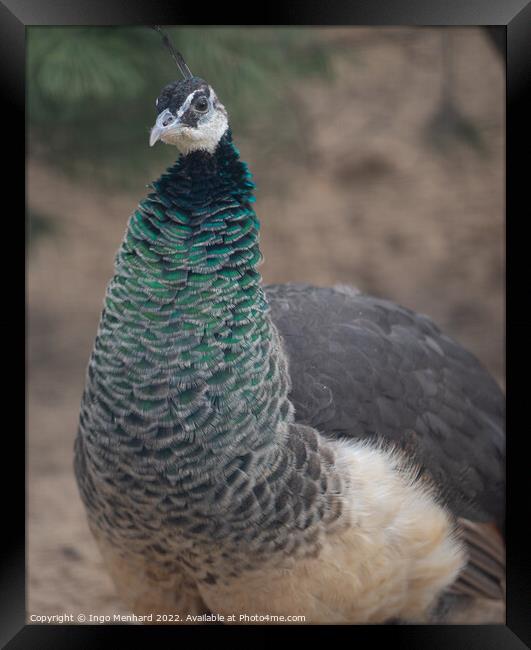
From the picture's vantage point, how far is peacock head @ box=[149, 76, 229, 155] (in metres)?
2.29

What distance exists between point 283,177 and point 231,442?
3.08 metres

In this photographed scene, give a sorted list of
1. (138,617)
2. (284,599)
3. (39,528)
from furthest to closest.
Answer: (39,528)
(138,617)
(284,599)

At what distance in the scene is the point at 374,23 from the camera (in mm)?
2354

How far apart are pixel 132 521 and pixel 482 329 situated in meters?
2.73

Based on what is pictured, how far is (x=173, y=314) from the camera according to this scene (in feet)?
7.84

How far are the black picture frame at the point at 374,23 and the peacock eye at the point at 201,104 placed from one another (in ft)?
0.69

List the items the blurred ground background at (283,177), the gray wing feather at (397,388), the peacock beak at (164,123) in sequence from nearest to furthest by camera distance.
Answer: the peacock beak at (164,123)
the gray wing feather at (397,388)
the blurred ground background at (283,177)

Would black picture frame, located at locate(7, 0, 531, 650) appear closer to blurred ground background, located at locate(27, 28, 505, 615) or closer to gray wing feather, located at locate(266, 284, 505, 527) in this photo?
blurred ground background, located at locate(27, 28, 505, 615)

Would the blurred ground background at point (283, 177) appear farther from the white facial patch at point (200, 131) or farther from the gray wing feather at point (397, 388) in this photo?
the gray wing feather at point (397, 388)

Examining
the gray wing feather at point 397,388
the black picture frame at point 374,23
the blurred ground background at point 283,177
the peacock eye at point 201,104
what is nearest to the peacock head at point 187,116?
the peacock eye at point 201,104

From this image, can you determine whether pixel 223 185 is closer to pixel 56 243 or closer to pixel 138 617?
pixel 138 617

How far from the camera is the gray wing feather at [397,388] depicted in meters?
2.68

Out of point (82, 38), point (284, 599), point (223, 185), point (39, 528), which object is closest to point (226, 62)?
point (82, 38)

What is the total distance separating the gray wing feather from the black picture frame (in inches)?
17.5
